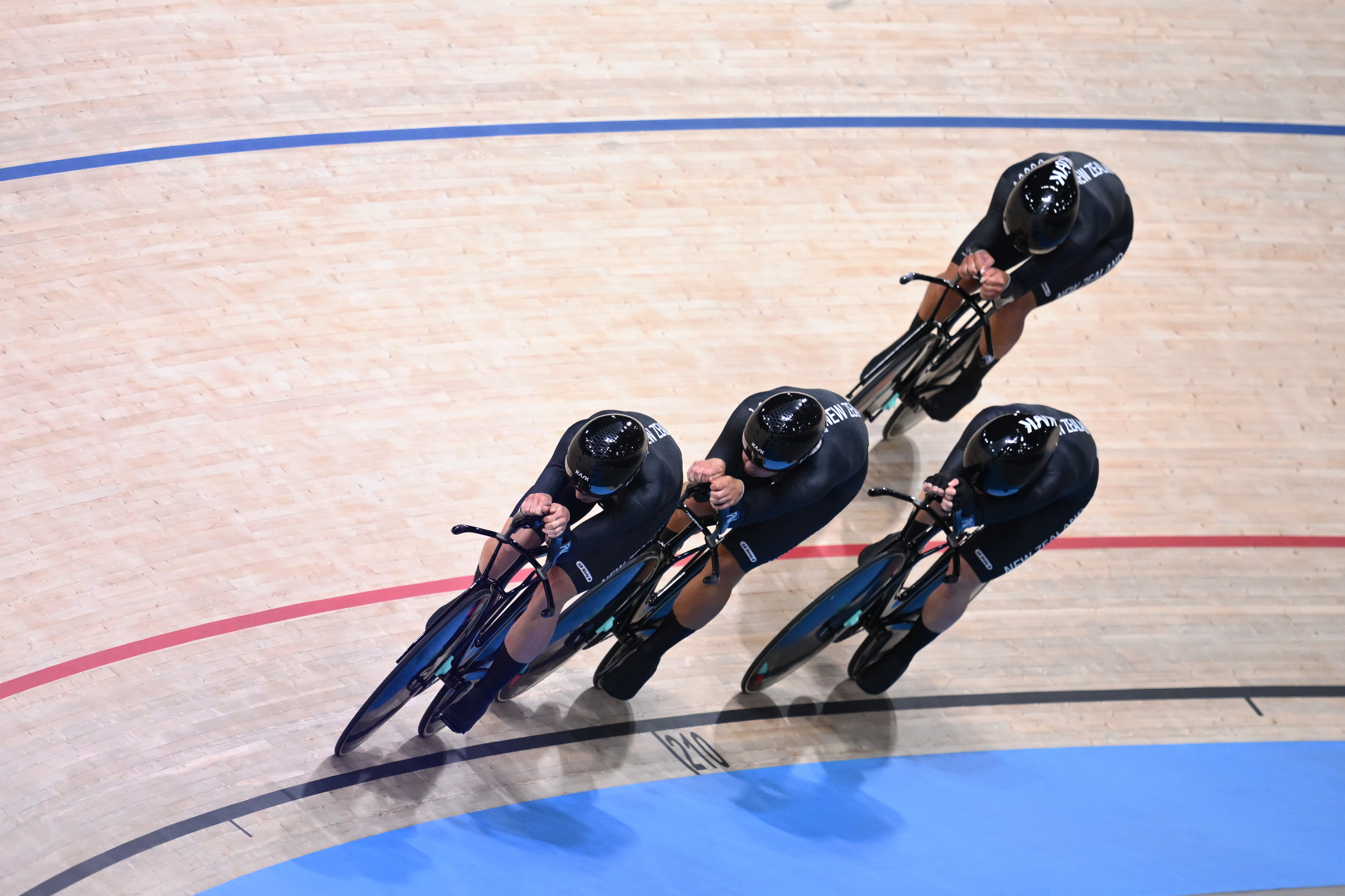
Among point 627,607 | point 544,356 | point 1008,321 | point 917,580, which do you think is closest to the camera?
point 627,607

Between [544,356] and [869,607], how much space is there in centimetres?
179

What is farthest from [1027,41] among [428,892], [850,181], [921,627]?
[428,892]

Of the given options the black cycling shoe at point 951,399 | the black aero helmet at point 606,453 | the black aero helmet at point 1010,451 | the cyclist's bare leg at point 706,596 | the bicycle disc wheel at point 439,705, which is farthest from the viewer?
the black cycling shoe at point 951,399

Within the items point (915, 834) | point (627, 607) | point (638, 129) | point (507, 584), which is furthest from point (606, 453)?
point (638, 129)

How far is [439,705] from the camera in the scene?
3.64 m

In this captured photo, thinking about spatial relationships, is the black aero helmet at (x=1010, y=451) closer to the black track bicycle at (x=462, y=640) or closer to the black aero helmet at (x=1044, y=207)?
the black aero helmet at (x=1044, y=207)

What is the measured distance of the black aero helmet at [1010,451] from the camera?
135 inches

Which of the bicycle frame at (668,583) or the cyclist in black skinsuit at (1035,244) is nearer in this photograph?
the bicycle frame at (668,583)

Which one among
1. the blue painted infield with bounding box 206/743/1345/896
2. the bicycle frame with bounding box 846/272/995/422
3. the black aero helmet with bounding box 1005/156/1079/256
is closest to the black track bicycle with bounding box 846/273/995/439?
the bicycle frame with bounding box 846/272/995/422

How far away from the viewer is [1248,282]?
5809 mm

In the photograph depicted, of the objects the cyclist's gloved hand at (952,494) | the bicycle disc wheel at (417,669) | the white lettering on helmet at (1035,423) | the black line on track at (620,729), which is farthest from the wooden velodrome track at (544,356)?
the white lettering on helmet at (1035,423)

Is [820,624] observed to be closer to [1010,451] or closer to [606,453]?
[1010,451]

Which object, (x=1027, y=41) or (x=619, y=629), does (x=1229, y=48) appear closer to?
(x=1027, y=41)

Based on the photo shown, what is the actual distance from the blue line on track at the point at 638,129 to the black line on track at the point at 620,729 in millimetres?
3107
